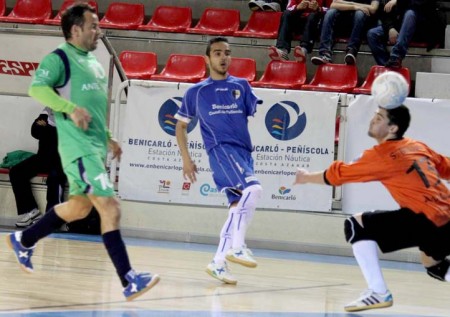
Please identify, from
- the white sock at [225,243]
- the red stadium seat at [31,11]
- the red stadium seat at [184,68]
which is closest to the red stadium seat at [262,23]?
the red stadium seat at [184,68]

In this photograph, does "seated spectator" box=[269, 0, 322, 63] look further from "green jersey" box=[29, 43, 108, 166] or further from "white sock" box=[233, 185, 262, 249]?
"green jersey" box=[29, 43, 108, 166]

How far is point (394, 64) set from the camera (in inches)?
499

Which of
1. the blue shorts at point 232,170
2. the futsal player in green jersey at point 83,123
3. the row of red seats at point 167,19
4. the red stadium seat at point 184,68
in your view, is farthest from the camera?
the row of red seats at point 167,19

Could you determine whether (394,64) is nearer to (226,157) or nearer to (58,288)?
(226,157)

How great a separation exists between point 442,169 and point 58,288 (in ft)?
9.22

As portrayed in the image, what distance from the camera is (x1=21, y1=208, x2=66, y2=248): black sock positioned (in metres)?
6.72

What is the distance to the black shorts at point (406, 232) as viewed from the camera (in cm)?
610

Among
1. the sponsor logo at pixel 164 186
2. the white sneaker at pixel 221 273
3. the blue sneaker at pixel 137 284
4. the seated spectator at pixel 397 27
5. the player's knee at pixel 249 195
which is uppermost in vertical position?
the seated spectator at pixel 397 27

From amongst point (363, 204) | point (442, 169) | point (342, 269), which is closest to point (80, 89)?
point (442, 169)

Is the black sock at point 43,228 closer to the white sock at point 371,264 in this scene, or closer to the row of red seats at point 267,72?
the white sock at point 371,264

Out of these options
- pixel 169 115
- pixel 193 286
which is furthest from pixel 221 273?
pixel 169 115

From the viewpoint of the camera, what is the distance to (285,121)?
432 inches

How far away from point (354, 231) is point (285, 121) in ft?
15.6

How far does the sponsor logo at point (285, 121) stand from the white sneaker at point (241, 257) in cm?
337
